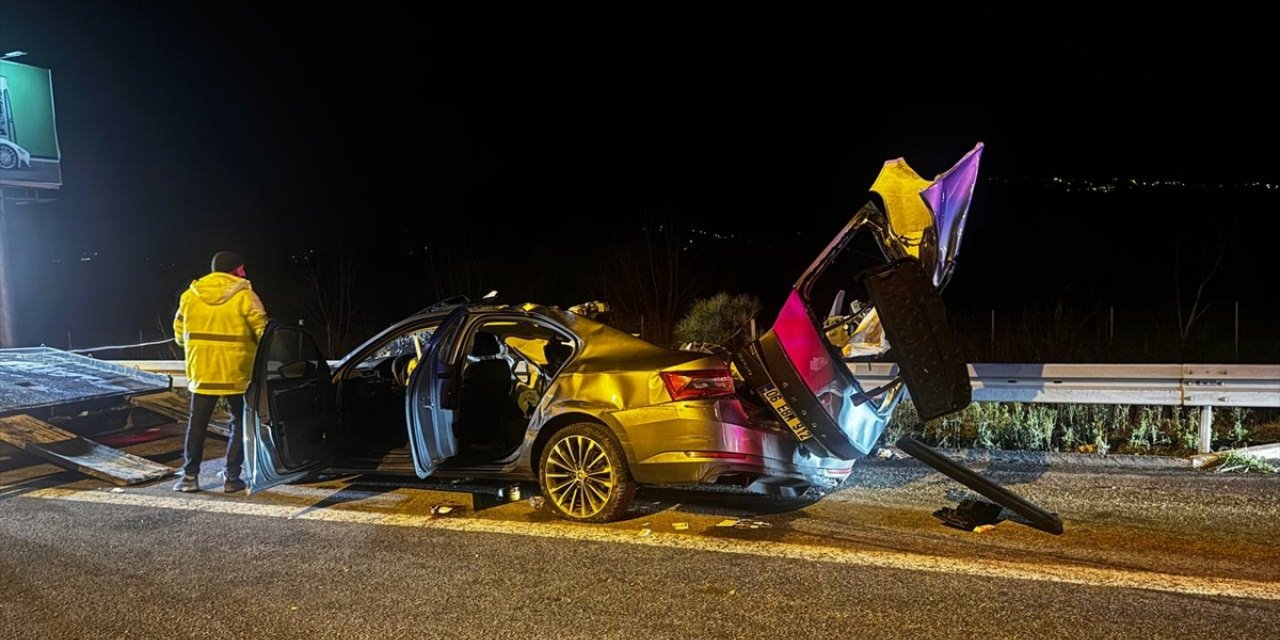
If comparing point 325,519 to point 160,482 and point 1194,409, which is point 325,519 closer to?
point 160,482

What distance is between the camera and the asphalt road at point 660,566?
141 inches

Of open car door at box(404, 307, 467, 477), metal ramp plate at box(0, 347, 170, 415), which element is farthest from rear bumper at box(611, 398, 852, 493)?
metal ramp plate at box(0, 347, 170, 415)

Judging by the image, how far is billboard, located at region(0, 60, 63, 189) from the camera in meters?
12.3

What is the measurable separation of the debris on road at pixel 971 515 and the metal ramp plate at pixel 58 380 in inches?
294

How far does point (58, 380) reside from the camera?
8.32 metres

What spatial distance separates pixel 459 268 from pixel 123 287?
26.9m

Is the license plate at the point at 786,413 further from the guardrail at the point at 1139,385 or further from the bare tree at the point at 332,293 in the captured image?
the bare tree at the point at 332,293

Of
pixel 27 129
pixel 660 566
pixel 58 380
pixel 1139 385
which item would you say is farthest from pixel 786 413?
pixel 27 129

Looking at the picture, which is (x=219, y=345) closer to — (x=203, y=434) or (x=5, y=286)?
(x=203, y=434)

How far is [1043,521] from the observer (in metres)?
4.78

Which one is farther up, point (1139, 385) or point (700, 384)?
point (700, 384)

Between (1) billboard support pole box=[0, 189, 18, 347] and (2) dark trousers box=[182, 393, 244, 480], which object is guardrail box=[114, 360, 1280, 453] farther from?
(1) billboard support pole box=[0, 189, 18, 347]

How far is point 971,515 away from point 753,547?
1.33 metres

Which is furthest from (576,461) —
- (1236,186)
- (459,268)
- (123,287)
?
(1236,186)
